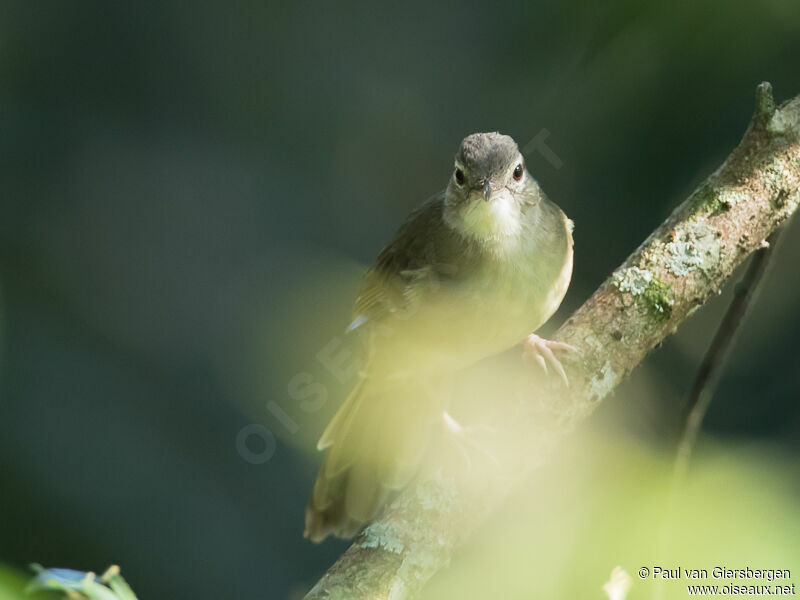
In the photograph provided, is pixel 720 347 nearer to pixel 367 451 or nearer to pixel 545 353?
pixel 545 353

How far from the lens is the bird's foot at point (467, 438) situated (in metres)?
3.00

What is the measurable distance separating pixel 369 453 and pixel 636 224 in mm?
1911

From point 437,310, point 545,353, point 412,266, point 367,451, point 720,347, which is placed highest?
point 412,266

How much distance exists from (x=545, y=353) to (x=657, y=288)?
0.47 m

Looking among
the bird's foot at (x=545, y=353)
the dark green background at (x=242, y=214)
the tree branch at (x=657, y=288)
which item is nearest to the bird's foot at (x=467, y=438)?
the tree branch at (x=657, y=288)

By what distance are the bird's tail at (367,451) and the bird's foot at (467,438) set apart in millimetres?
191

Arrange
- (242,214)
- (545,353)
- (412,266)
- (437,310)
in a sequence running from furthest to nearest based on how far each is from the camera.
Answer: (242,214), (412,266), (437,310), (545,353)

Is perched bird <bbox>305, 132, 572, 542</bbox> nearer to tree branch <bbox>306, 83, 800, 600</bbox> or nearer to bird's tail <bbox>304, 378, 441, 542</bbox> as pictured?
bird's tail <bbox>304, 378, 441, 542</bbox>

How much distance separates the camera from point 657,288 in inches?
122

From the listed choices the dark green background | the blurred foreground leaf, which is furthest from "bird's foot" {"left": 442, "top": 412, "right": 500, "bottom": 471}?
the blurred foreground leaf

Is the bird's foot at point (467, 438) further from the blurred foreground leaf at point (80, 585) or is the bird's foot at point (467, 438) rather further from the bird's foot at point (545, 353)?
the blurred foreground leaf at point (80, 585)

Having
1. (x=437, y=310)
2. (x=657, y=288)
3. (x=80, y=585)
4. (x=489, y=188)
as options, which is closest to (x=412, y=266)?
(x=437, y=310)

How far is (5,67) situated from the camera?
4.93 metres

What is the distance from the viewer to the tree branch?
9.66 feet
